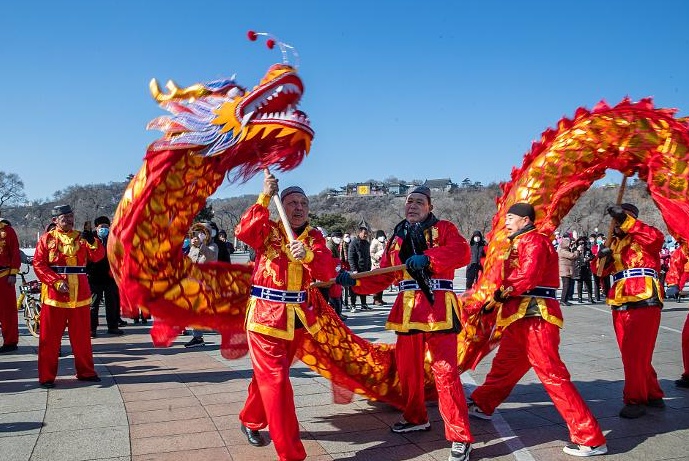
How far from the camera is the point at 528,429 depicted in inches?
173

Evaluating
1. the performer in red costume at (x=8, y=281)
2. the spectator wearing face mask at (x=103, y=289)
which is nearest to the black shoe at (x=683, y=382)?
the spectator wearing face mask at (x=103, y=289)

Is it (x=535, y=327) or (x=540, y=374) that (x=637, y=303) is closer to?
(x=535, y=327)

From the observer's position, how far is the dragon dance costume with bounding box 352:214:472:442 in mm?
3904

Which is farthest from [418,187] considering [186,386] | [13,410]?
[13,410]

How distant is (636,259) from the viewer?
16.6 feet

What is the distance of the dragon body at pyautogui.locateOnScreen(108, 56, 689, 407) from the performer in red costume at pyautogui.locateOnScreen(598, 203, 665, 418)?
1.71 feet

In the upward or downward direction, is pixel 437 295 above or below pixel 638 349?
above

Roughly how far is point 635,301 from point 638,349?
395mm

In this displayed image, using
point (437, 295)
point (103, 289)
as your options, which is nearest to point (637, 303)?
point (437, 295)

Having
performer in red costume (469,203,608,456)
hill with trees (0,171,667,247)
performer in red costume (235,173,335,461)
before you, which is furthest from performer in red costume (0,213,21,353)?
hill with trees (0,171,667,247)

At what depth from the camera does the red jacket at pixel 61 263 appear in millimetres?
5759

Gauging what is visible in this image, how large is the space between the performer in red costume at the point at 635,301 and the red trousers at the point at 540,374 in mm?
954

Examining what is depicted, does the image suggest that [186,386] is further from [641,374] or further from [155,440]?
[641,374]

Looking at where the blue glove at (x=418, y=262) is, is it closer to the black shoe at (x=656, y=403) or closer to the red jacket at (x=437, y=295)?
the red jacket at (x=437, y=295)
